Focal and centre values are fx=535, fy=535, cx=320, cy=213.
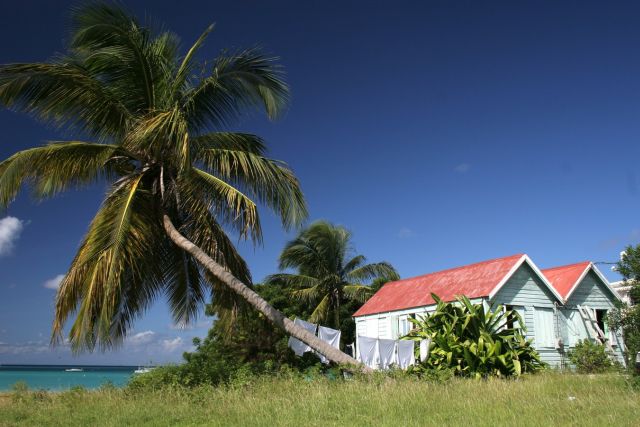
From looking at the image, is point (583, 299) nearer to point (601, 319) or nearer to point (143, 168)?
point (601, 319)

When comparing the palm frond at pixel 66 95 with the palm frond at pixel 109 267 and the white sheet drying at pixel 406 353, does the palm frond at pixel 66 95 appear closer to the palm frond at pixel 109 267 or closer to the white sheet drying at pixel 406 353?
the palm frond at pixel 109 267

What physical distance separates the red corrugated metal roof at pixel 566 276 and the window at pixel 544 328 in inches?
40.1

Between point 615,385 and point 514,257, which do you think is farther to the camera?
point 514,257

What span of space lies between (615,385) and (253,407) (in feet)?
24.9

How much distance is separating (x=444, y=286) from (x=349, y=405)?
13194mm

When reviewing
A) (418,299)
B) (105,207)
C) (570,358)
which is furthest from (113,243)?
(570,358)

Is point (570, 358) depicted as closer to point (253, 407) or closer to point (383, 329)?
point (383, 329)

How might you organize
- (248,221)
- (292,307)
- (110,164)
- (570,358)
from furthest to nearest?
(292,307) < (570,358) < (110,164) < (248,221)

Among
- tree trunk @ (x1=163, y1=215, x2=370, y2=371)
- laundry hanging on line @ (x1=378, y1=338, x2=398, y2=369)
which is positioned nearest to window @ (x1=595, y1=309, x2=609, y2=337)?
laundry hanging on line @ (x1=378, y1=338, x2=398, y2=369)

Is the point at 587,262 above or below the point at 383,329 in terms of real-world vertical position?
above

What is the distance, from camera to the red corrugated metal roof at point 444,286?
1886cm

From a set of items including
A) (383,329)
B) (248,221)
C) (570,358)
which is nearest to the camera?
(248,221)

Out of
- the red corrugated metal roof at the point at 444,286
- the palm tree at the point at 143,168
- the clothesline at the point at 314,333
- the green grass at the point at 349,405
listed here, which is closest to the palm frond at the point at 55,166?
the palm tree at the point at 143,168

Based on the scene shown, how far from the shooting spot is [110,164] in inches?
524
